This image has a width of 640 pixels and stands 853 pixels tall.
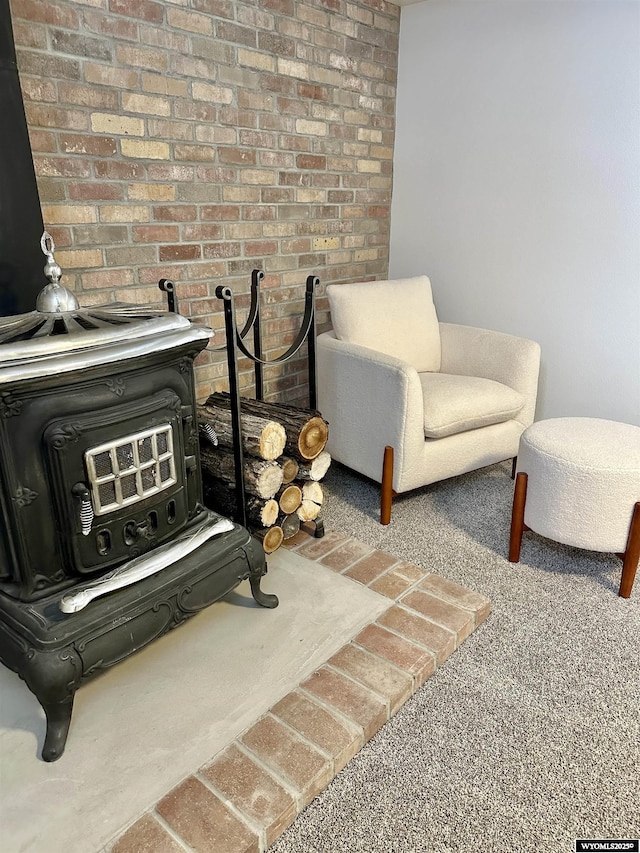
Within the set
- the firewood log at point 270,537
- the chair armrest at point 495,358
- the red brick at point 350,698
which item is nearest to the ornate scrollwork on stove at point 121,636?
the red brick at point 350,698

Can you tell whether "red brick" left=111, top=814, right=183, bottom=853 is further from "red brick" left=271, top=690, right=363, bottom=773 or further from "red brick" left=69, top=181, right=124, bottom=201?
"red brick" left=69, top=181, right=124, bottom=201

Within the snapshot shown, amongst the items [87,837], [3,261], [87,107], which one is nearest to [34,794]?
[87,837]

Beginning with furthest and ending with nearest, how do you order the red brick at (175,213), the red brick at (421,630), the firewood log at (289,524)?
the red brick at (175,213) → the firewood log at (289,524) → the red brick at (421,630)

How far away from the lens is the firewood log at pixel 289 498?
2139 mm

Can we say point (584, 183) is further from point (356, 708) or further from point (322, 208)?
point (356, 708)

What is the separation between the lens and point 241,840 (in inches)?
47.5

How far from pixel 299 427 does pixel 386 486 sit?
0.51 m

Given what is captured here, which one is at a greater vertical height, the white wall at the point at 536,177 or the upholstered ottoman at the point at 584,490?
the white wall at the point at 536,177

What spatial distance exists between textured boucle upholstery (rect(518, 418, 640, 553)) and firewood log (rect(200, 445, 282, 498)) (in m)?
0.90

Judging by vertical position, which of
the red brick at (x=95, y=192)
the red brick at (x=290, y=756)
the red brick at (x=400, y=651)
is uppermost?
the red brick at (x=95, y=192)

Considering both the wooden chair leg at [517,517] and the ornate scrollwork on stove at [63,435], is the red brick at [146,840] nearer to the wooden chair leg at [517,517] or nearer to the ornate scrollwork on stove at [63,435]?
the ornate scrollwork on stove at [63,435]

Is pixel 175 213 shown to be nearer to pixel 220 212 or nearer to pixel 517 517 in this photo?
pixel 220 212

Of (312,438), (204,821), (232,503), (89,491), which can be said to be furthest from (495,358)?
(204,821)

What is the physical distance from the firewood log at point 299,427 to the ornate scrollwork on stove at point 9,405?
0.99 meters
